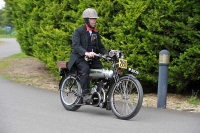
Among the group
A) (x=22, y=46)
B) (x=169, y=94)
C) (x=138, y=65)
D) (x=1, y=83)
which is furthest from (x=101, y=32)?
(x=22, y=46)

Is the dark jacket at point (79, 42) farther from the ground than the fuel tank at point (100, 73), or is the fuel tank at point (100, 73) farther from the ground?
the dark jacket at point (79, 42)

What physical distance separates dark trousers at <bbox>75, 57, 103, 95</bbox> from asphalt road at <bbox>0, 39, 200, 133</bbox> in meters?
0.48

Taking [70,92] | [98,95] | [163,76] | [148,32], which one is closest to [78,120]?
[98,95]

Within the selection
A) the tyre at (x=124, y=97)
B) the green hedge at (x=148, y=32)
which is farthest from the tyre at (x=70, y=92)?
the green hedge at (x=148, y=32)

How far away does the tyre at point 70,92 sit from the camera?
29.6 feet

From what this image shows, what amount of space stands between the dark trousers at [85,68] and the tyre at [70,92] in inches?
8.0

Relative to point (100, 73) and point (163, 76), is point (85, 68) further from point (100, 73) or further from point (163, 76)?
point (163, 76)

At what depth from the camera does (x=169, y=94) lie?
11133mm

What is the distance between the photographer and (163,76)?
31.0ft

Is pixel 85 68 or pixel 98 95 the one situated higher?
pixel 85 68

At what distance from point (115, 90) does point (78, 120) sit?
85 centimetres

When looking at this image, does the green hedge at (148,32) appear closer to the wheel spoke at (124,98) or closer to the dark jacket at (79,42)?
the dark jacket at (79,42)

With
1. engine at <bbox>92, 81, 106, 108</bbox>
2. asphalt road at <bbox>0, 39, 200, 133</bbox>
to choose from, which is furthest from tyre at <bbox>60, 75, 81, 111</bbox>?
engine at <bbox>92, 81, 106, 108</bbox>

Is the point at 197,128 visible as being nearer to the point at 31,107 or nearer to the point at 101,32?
the point at 31,107
